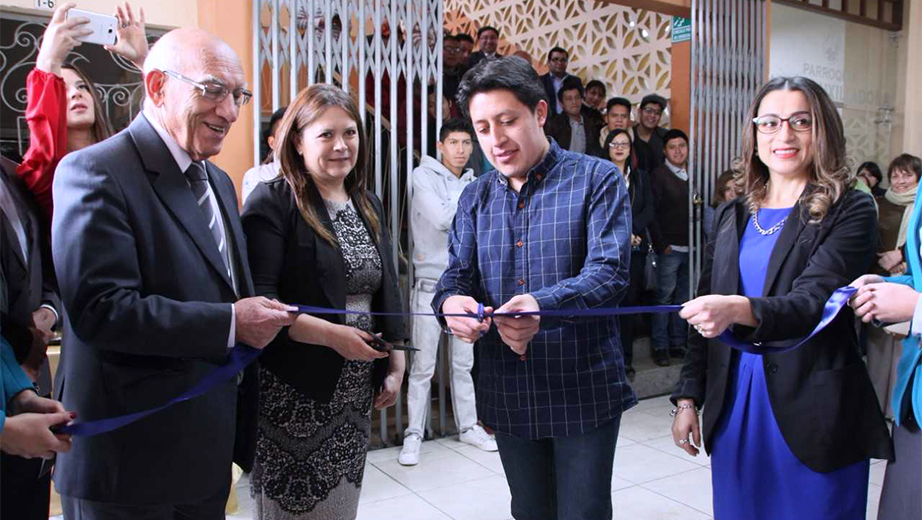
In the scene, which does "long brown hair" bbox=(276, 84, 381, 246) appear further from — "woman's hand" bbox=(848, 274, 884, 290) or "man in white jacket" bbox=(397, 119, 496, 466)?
"man in white jacket" bbox=(397, 119, 496, 466)

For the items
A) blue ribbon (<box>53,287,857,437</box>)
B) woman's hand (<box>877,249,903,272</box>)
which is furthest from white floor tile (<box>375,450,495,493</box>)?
woman's hand (<box>877,249,903,272</box>)

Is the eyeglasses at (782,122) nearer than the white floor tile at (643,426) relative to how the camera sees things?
Yes

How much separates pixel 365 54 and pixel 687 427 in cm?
294

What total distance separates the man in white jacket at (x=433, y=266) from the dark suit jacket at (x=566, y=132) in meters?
1.47

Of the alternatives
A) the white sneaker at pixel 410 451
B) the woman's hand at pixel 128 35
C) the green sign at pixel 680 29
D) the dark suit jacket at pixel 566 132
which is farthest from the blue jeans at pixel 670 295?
the woman's hand at pixel 128 35

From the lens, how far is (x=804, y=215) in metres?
1.72

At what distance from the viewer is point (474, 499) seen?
341 cm

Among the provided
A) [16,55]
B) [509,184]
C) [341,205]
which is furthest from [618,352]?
[16,55]

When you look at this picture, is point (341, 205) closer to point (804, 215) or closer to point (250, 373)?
point (250, 373)

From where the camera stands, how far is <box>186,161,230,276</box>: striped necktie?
5.31ft

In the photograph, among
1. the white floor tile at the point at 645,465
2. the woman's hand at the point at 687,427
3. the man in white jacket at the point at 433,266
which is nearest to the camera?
the woman's hand at the point at 687,427

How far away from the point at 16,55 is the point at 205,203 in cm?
293

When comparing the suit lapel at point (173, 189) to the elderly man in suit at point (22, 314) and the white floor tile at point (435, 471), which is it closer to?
the elderly man in suit at point (22, 314)

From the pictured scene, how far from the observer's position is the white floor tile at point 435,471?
3.64 m
